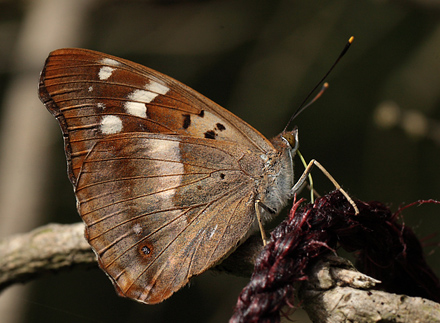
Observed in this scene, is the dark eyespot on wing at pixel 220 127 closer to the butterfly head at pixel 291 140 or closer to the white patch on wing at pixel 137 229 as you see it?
the butterfly head at pixel 291 140

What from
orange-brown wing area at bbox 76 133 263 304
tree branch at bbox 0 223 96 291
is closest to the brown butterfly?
orange-brown wing area at bbox 76 133 263 304

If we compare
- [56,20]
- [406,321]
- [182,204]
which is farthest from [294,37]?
[406,321]

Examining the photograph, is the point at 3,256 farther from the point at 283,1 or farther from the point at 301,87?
the point at 283,1

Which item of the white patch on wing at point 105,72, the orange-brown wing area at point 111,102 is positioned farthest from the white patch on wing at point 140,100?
the white patch on wing at point 105,72

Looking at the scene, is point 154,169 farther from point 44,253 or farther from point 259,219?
point 44,253

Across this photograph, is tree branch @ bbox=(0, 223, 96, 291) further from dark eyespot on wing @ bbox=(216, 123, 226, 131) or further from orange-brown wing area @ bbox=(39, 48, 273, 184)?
dark eyespot on wing @ bbox=(216, 123, 226, 131)

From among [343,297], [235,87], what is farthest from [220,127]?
[235,87]
